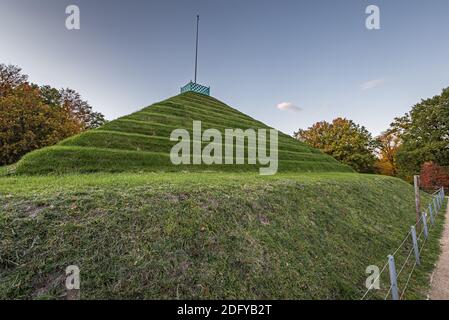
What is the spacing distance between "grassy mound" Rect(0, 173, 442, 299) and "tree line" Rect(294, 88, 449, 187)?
33429mm

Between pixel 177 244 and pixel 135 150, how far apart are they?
8.24 meters

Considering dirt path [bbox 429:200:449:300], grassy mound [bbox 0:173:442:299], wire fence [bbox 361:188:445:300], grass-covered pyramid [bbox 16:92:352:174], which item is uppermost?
grass-covered pyramid [bbox 16:92:352:174]

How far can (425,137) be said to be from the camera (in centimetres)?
3578

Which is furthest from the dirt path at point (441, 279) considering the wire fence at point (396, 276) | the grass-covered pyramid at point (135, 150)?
the grass-covered pyramid at point (135, 150)

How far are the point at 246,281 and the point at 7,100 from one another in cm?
1792

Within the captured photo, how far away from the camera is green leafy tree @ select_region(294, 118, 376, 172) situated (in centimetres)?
3756

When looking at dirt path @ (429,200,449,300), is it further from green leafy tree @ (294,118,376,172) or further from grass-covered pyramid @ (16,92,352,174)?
green leafy tree @ (294,118,376,172)

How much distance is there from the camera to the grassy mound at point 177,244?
12.0 feet

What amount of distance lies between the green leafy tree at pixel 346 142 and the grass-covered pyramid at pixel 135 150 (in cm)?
1962

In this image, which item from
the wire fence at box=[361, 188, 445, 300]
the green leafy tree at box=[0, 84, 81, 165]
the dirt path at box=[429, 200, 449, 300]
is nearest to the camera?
the wire fence at box=[361, 188, 445, 300]

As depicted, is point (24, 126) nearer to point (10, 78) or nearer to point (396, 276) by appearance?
point (10, 78)

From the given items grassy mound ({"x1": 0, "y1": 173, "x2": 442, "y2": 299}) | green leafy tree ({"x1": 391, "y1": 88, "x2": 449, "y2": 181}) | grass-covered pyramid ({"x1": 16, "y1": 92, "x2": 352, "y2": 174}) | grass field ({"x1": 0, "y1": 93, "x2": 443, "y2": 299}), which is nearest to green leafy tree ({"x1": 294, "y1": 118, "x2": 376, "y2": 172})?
green leafy tree ({"x1": 391, "y1": 88, "x2": 449, "y2": 181})
